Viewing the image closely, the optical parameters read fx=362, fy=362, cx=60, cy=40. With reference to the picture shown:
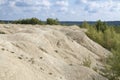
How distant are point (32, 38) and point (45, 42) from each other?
137cm

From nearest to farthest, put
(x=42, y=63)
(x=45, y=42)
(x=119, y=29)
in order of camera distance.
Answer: (x=42, y=63)
(x=45, y=42)
(x=119, y=29)

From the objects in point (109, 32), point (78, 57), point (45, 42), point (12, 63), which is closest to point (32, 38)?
point (45, 42)

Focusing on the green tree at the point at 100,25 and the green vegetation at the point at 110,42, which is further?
the green tree at the point at 100,25

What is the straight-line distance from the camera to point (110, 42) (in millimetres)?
33906

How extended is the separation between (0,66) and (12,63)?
0.90 m

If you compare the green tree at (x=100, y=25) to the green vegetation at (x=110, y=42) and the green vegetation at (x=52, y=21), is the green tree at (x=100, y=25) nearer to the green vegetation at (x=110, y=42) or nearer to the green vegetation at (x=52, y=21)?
the green vegetation at (x=110, y=42)

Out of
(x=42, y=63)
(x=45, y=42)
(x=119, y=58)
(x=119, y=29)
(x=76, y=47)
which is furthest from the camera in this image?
(x=119, y=29)

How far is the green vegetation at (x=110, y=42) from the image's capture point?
65.4 ft

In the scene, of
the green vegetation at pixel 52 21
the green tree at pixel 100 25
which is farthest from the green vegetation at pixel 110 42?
the green vegetation at pixel 52 21

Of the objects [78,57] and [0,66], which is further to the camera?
[78,57]

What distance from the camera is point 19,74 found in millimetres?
14523

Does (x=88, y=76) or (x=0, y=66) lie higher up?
(x=0, y=66)

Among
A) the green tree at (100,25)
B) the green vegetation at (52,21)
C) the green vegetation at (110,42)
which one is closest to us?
the green vegetation at (110,42)

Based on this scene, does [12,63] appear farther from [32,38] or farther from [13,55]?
[32,38]
